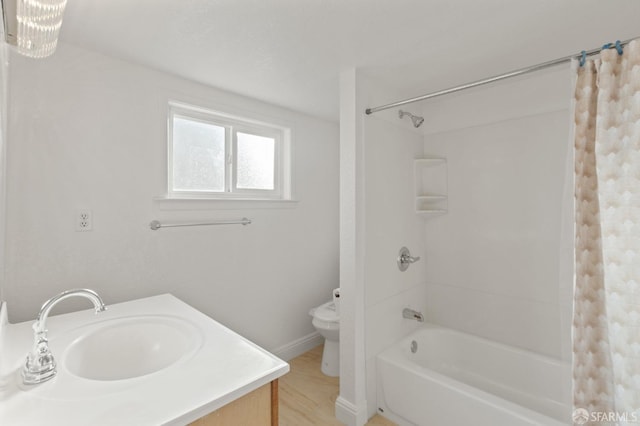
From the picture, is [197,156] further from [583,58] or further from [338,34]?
[583,58]

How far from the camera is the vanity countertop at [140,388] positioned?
0.73 meters

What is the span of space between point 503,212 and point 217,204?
2.03 m

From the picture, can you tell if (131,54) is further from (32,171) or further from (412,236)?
(412,236)

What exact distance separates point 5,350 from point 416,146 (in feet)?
8.35

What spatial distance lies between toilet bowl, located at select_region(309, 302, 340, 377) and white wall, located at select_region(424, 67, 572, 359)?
83 cm

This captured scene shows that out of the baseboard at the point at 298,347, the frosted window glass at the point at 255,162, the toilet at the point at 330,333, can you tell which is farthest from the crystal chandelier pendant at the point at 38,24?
the baseboard at the point at 298,347

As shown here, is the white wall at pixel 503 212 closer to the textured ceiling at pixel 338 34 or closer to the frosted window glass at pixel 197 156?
the textured ceiling at pixel 338 34

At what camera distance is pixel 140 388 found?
84cm

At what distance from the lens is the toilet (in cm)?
224

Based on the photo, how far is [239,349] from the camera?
3.48 feet

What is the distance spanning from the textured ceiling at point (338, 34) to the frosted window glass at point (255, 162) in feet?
1.83

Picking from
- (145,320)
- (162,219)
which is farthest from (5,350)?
(162,219)

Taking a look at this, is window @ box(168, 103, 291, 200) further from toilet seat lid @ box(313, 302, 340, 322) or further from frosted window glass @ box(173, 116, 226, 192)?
toilet seat lid @ box(313, 302, 340, 322)
